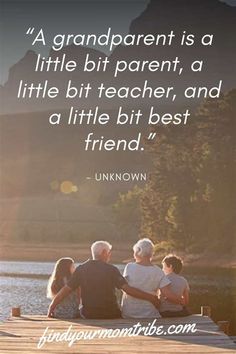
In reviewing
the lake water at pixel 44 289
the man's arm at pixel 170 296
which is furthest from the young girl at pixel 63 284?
the lake water at pixel 44 289

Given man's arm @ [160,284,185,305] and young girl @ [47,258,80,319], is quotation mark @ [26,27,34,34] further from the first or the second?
man's arm @ [160,284,185,305]

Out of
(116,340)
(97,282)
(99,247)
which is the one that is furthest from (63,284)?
(116,340)

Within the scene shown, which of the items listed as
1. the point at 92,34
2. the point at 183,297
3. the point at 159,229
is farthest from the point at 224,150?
the point at 183,297

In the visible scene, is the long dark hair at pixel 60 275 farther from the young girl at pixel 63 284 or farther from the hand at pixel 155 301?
the hand at pixel 155 301

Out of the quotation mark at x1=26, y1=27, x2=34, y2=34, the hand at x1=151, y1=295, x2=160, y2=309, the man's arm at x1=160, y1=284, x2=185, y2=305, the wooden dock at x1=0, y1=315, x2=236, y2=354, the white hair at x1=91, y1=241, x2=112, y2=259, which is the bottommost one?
the wooden dock at x1=0, y1=315, x2=236, y2=354

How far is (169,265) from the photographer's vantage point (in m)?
6.64

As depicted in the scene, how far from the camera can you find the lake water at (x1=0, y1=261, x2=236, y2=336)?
61.7ft

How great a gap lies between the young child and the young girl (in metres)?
0.72

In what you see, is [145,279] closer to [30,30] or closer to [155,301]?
[155,301]

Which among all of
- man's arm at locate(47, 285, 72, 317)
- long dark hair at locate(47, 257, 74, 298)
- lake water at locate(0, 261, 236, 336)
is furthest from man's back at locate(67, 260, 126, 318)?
lake water at locate(0, 261, 236, 336)

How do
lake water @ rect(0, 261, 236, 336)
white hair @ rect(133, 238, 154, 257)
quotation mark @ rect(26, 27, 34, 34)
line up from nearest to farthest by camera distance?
1. white hair @ rect(133, 238, 154, 257)
2. quotation mark @ rect(26, 27, 34, 34)
3. lake water @ rect(0, 261, 236, 336)

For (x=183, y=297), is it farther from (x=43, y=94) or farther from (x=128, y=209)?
(x=128, y=209)

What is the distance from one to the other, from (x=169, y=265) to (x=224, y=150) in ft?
51.7

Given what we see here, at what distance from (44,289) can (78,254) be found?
150 cm
